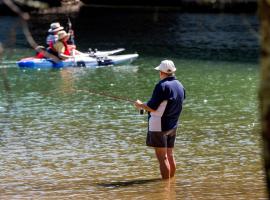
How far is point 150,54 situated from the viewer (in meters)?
30.8

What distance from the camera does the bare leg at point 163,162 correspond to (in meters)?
10.9

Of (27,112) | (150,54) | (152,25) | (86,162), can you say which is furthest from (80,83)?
(152,25)

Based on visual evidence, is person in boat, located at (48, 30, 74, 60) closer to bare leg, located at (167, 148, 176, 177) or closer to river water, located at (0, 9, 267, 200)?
river water, located at (0, 9, 267, 200)

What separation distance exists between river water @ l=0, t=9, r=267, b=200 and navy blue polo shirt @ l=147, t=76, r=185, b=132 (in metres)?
0.84

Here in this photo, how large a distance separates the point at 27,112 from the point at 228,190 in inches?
330

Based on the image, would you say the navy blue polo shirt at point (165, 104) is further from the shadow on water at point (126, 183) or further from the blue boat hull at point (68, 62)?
the blue boat hull at point (68, 62)

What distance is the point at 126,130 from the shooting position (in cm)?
1561

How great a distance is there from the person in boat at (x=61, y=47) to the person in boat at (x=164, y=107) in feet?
49.2

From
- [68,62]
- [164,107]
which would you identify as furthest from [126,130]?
[68,62]

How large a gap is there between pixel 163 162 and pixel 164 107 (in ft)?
2.80

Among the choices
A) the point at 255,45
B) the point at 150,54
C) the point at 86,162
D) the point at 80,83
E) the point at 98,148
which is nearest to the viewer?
the point at 86,162

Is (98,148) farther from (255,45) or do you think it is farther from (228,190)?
(255,45)

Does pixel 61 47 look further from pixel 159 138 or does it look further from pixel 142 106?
pixel 142 106

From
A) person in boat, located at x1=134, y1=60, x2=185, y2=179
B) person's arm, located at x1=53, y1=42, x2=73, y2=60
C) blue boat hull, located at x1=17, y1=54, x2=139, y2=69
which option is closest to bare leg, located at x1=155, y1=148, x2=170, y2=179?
person in boat, located at x1=134, y1=60, x2=185, y2=179
